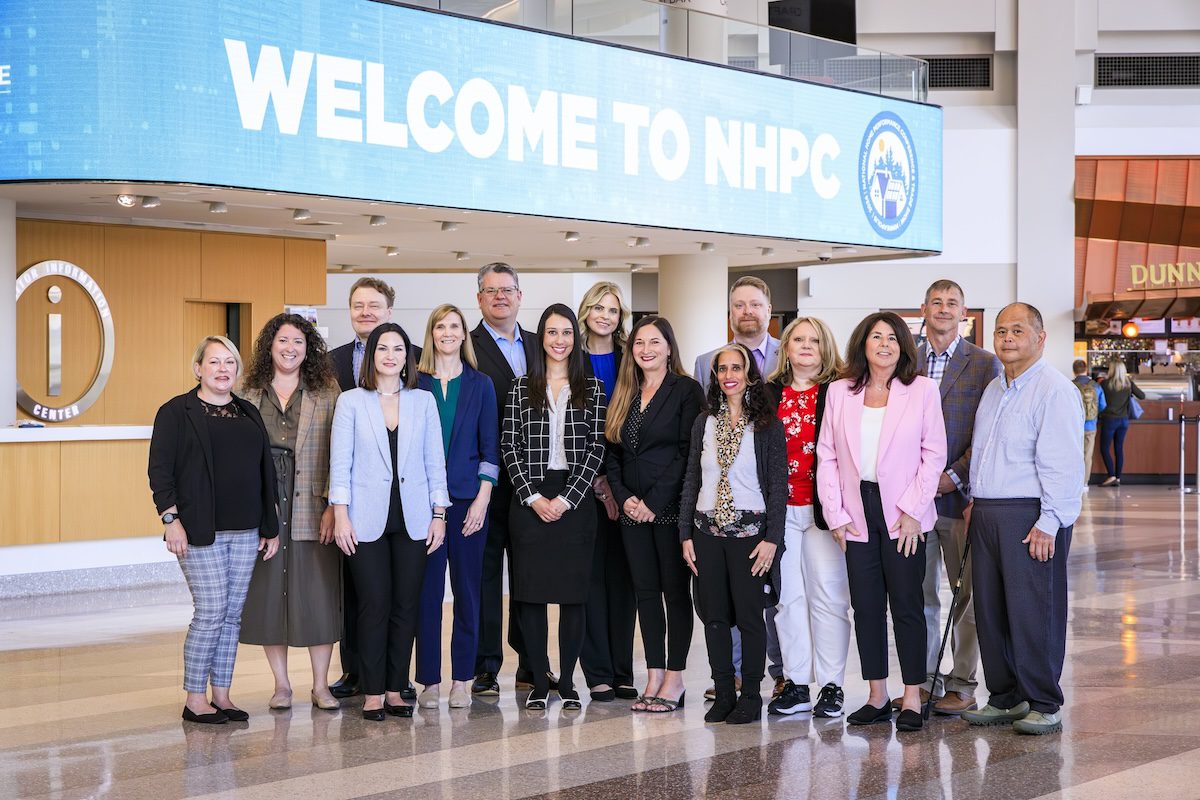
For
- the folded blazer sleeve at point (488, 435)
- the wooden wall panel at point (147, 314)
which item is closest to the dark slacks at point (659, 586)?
the folded blazer sleeve at point (488, 435)

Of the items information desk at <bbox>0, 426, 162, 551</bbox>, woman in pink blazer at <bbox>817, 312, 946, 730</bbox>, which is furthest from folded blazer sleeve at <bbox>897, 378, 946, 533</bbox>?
information desk at <bbox>0, 426, 162, 551</bbox>

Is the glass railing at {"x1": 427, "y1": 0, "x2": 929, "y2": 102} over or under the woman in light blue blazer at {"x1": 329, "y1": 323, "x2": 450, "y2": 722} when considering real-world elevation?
over

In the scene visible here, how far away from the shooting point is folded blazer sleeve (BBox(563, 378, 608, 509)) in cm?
552

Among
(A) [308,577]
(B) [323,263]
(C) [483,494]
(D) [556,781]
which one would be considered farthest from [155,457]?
(B) [323,263]

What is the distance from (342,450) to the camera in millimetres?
5340

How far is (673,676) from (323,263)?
8.65 metres

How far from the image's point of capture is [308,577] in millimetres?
5562

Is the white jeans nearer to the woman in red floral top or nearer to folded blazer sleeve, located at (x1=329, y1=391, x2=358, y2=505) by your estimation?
the woman in red floral top

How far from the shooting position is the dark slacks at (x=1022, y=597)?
519cm

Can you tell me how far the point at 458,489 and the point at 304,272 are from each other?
26.0 ft

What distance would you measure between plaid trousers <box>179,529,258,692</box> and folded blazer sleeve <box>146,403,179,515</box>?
9.0 inches

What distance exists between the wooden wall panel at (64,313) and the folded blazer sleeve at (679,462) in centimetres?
717

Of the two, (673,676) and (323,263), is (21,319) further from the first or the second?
(673,676)

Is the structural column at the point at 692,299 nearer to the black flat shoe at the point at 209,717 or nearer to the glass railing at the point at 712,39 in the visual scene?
the glass railing at the point at 712,39
